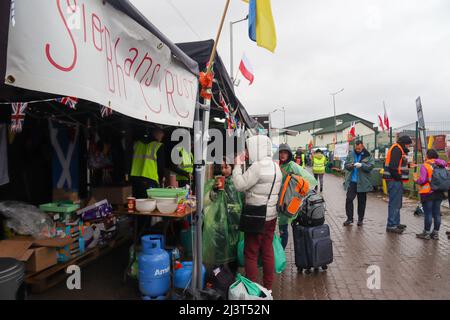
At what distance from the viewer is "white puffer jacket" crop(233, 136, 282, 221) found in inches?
126

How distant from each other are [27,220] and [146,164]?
162 centimetres

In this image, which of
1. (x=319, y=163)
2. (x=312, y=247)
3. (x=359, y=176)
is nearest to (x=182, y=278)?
(x=312, y=247)

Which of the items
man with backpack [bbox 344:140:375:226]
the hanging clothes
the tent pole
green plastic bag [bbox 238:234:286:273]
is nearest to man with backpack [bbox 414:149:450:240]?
man with backpack [bbox 344:140:375:226]

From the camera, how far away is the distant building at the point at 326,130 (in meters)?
49.7

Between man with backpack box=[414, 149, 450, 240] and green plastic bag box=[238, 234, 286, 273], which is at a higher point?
man with backpack box=[414, 149, 450, 240]

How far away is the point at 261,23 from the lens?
2707 mm

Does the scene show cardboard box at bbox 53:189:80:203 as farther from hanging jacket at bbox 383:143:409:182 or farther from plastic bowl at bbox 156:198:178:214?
hanging jacket at bbox 383:143:409:182

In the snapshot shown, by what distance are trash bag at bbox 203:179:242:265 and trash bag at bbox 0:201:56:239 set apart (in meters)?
2.01

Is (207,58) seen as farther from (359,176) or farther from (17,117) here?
(359,176)

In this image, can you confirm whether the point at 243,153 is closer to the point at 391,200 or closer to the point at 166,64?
the point at 166,64

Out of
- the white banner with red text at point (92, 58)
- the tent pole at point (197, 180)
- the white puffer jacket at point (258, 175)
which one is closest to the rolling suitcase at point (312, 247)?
the white puffer jacket at point (258, 175)

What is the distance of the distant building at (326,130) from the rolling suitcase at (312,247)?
3974cm

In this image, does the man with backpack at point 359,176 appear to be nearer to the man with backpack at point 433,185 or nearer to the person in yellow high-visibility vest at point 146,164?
the man with backpack at point 433,185

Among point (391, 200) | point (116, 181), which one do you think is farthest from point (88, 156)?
point (391, 200)
